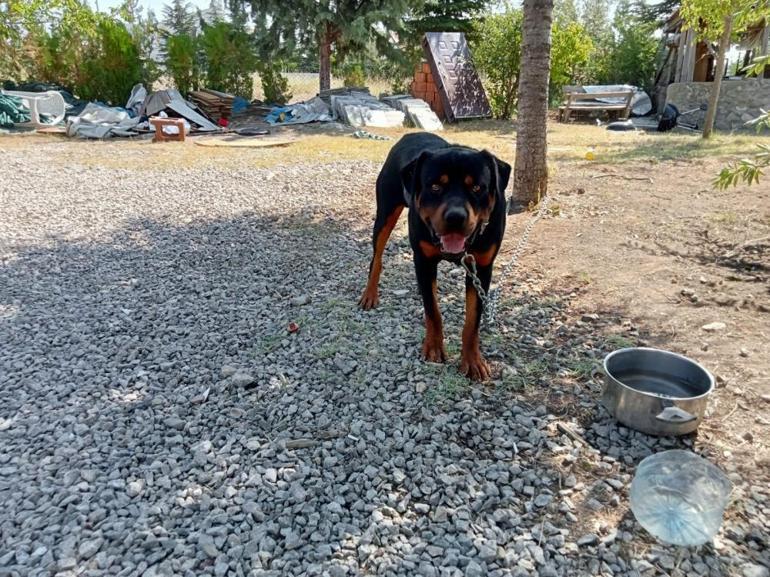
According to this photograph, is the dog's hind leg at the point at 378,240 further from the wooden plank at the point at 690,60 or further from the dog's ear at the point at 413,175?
the wooden plank at the point at 690,60

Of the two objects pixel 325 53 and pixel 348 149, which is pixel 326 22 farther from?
pixel 348 149

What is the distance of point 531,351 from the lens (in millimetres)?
3721

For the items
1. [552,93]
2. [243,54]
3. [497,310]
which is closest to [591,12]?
[552,93]

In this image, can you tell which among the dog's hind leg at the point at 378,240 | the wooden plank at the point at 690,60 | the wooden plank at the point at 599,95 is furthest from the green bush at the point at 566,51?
the dog's hind leg at the point at 378,240

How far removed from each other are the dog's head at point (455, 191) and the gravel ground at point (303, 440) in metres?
0.98

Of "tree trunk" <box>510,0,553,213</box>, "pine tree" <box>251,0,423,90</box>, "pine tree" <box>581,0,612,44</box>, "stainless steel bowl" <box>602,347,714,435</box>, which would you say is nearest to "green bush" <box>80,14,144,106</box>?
"pine tree" <box>251,0,423,90</box>

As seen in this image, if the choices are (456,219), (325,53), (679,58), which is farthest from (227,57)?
(456,219)

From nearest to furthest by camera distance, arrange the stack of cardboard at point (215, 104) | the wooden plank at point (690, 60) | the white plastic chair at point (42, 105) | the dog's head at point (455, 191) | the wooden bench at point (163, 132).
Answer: the dog's head at point (455, 191) < the wooden bench at point (163, 132) < the white plastic chair at point (42, 105) < the stack of cardboard at point (215, 104) < the wooden plank at point (690, 60)

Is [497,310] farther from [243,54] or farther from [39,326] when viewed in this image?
[243,54]

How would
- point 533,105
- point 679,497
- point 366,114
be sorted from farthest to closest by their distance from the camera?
point 366,114 < point 533,105 < point 679,497

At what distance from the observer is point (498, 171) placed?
10.6 ft

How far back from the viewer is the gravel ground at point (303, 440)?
2219mm

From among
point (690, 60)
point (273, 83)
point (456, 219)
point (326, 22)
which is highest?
point (326, 22)

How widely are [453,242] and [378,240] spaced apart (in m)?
1.34
